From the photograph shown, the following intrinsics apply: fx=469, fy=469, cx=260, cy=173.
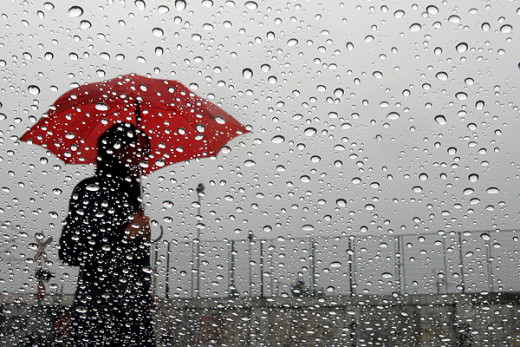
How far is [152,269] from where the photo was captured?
1242 millimetres

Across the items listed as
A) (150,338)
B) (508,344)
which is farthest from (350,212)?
(150,338)

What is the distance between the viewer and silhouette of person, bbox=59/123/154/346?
3.85 feet

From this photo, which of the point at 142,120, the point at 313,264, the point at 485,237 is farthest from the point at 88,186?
the point at 485,237

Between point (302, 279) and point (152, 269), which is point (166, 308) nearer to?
point (152, 269)

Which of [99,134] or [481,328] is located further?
[99,134]

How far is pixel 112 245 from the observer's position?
1.18m

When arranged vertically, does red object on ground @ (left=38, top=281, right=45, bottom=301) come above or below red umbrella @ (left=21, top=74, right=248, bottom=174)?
below

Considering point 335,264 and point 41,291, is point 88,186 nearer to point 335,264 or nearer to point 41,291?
point 41,291

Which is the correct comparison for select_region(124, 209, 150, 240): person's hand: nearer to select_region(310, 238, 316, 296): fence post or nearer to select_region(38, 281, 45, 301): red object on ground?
select_region(38, 281, 45, 301): red object on ground

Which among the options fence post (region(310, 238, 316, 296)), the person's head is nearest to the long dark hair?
the person's head

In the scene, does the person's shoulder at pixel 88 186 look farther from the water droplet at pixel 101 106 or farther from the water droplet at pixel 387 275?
the water droplet at pixel 387 275

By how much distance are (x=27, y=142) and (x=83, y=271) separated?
0.37 metres

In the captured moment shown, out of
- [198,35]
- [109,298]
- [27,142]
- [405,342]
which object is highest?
[198,35]

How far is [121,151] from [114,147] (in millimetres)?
22
